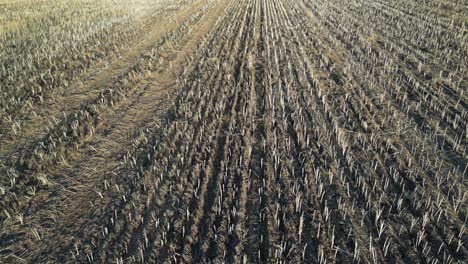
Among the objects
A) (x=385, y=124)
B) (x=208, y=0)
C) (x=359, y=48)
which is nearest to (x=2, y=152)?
(x=385, y=124)

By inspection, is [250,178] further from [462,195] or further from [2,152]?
[2,152]

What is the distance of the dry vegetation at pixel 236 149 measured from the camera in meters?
5.14

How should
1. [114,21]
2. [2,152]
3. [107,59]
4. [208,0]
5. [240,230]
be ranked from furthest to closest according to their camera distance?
[208,0]
[114,21]
[107,59]
[2,152]
[240,230]

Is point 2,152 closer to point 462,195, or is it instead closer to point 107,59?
point 107,59

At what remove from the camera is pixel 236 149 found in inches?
285

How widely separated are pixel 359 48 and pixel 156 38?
8.80 m

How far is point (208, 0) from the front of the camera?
83.8ft

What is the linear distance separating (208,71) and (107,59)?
4.39 m

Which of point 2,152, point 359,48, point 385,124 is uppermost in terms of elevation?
point 359,48

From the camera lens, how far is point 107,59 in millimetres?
13258

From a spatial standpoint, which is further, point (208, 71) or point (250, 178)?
point (208, 71)

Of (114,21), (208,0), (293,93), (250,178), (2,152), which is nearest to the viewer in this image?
(250,178)

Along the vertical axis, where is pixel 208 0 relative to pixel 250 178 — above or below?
above

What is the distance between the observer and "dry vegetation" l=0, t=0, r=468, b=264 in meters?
5.14
